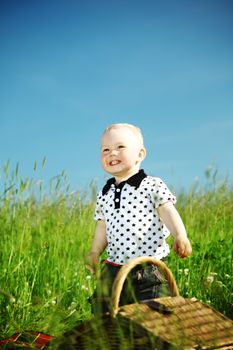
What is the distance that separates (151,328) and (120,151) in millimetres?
1410

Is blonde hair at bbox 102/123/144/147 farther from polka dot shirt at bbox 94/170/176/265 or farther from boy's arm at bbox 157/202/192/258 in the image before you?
boy's arm at bbox 157/202/192/258

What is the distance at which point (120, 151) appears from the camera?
3760 millimetres

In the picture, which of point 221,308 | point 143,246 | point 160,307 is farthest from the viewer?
point 221,308

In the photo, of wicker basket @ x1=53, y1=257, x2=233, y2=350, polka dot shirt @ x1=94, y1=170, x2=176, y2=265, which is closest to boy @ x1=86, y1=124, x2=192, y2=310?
polka dot shirt @ x1=94, y1=170, x2=176, y2=265

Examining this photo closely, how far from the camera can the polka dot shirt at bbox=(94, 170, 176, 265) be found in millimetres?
3643

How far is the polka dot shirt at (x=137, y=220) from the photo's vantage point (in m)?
3.64

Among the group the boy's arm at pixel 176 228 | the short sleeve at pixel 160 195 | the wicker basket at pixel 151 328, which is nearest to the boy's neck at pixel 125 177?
the short sleeve at pixel 160 195

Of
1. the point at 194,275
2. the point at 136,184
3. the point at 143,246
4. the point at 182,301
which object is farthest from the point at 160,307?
the point at 194,275

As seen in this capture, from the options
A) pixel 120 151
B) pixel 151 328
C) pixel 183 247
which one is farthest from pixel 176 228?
pixel 151 328

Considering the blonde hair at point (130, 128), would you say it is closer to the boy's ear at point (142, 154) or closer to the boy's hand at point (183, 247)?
the boy's ear at point (142, 154)

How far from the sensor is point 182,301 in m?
2.98

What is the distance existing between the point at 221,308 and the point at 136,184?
1.53m

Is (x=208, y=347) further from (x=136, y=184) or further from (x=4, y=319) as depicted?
(x=4, y=319)

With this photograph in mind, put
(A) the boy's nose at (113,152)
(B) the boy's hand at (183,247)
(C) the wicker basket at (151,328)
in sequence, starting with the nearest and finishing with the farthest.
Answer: (C) the wicker basket at (151,328), (B) the boy's hand at (183,247), (A) the boy's nose at (113,152)
